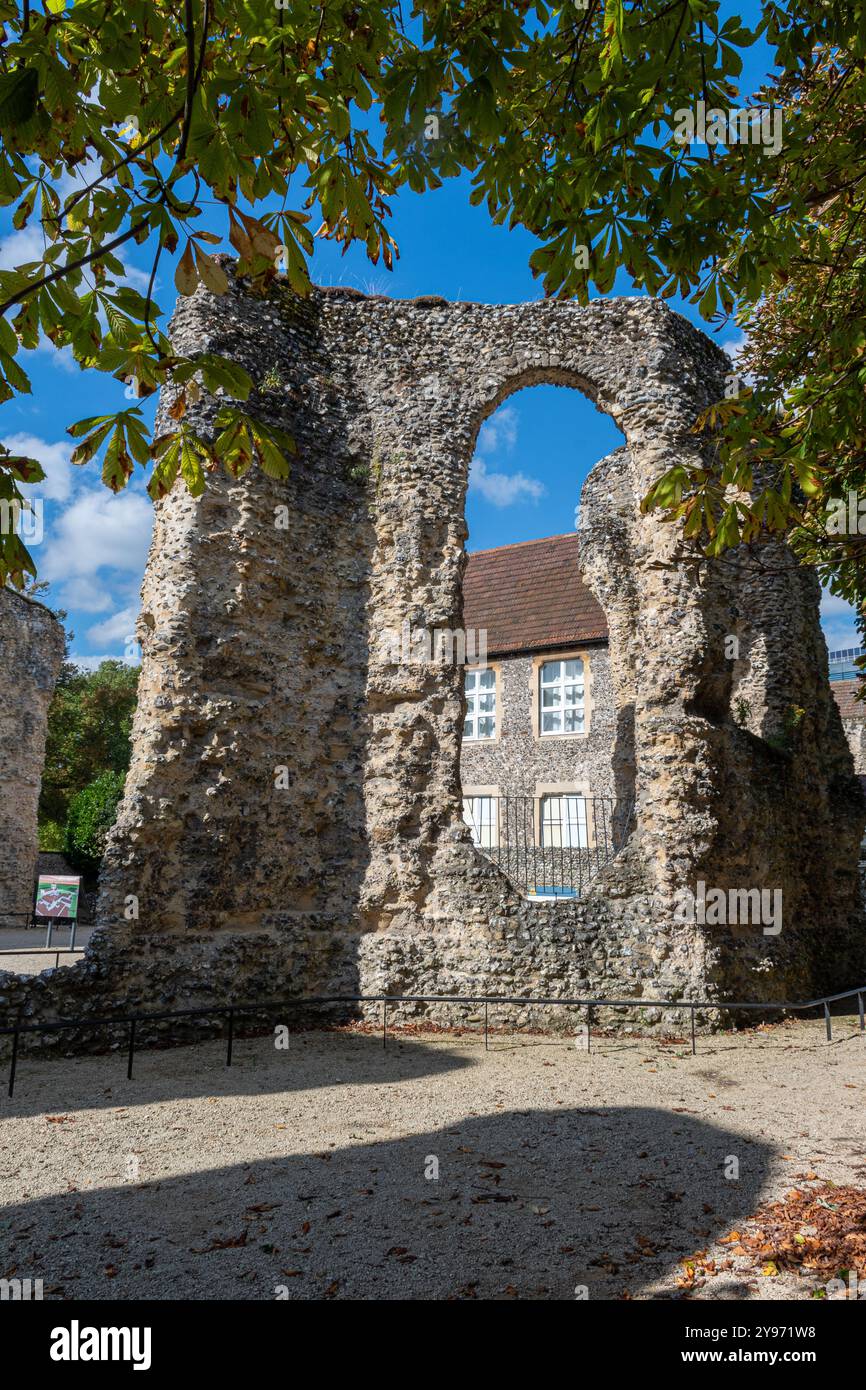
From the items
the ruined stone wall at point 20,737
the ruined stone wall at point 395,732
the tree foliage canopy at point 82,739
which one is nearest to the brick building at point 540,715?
the ruined stone wall at point 395,732

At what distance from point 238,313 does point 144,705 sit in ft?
15.3

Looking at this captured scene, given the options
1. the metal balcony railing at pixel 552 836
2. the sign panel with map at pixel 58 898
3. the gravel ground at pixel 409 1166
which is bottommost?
the gravel ground at pixel 409 1166

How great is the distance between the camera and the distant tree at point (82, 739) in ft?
106

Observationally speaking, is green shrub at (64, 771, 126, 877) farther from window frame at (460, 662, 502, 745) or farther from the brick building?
the brick building

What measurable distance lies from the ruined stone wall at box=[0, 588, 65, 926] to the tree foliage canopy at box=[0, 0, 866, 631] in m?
16.6

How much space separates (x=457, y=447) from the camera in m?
10.6

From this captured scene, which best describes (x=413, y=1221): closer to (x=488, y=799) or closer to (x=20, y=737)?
(x=20, y=737)

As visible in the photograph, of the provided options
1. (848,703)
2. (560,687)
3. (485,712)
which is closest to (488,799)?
(485,712)

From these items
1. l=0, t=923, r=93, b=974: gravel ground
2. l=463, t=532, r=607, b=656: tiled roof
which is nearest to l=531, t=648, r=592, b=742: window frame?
l=463, t=532, r=607, b=656: tiled roof

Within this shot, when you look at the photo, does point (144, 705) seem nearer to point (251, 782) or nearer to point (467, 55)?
point (251, 782)

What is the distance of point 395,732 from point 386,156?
6795 mm

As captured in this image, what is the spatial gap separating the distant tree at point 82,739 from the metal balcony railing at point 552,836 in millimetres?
17318

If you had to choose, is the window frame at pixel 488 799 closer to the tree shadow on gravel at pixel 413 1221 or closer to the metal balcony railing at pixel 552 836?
the metal balcony railing at pixel 552 836
